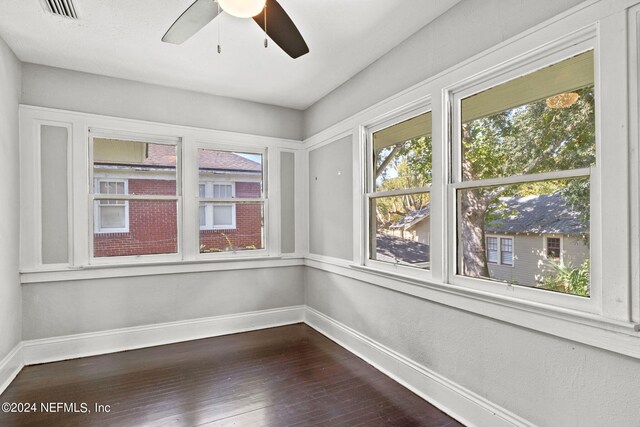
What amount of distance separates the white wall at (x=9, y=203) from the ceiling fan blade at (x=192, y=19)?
5.82 ft

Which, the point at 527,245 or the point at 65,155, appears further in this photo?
the point at 65,155

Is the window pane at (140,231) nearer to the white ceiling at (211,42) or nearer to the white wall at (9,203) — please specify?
the white wall at (9,203)

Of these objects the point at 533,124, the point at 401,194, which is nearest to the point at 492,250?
the point at 533,124

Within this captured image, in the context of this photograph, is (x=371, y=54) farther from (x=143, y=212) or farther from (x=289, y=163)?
(x=143, y=212)

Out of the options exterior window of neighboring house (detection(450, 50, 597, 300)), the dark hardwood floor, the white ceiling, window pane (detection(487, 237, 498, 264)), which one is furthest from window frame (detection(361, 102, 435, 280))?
the dark hardwood floor

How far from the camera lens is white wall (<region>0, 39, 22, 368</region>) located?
270cm

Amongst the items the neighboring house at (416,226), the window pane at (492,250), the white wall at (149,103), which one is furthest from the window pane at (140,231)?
the window pane at (492,250)

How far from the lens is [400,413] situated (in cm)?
233

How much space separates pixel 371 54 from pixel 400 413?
286cm

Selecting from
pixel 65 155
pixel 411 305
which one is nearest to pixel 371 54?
pixel 411 305

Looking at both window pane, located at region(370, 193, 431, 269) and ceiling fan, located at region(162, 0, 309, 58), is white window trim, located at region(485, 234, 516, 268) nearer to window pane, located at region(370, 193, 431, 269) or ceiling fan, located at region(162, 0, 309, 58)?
window pane, located at region(370, 193, 431, 269)

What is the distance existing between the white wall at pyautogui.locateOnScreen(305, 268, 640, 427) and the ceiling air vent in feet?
10.4

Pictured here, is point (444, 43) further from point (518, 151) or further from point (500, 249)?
point (500, 249)

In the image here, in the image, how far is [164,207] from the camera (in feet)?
12.3
